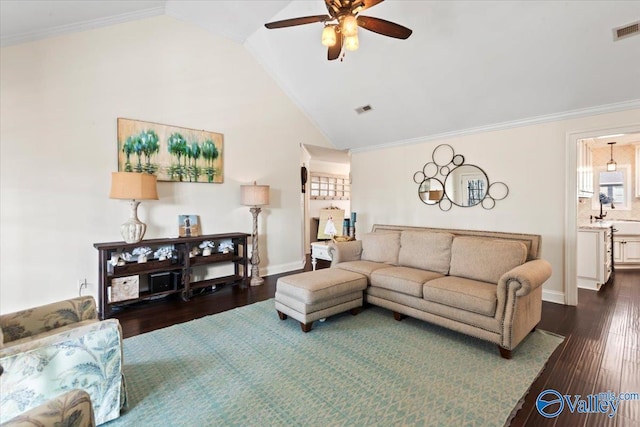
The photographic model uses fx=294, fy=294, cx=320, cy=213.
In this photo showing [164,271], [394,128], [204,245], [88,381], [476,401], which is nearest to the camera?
[88,381]

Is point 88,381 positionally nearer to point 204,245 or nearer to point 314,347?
point 314,347

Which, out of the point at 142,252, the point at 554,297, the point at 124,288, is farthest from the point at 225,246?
the point at 554,297

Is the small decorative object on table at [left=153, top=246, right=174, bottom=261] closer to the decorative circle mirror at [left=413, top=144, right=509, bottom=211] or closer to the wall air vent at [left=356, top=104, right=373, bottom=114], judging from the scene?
the wall air vent at [left=356, top=104, right=373, bottom=114]

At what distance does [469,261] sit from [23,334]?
3603 millimetres

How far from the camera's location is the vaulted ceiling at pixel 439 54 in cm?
271

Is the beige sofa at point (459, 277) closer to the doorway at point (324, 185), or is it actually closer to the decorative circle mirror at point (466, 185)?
the decorative circle mirror at point (466, 185)

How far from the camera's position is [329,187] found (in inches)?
317

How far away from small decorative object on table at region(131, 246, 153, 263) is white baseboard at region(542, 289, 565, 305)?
4.96 metres

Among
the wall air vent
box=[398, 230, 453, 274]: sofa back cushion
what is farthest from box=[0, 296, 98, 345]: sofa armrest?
the wall air vent

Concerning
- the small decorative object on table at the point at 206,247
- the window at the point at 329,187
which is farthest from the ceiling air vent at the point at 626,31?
the window at the point at 329,187

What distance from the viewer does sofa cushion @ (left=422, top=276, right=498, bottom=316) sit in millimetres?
2391

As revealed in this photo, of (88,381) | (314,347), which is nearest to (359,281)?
(314,347)

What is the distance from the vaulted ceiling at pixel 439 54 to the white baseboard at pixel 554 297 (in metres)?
2.13

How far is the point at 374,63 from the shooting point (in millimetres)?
3840
